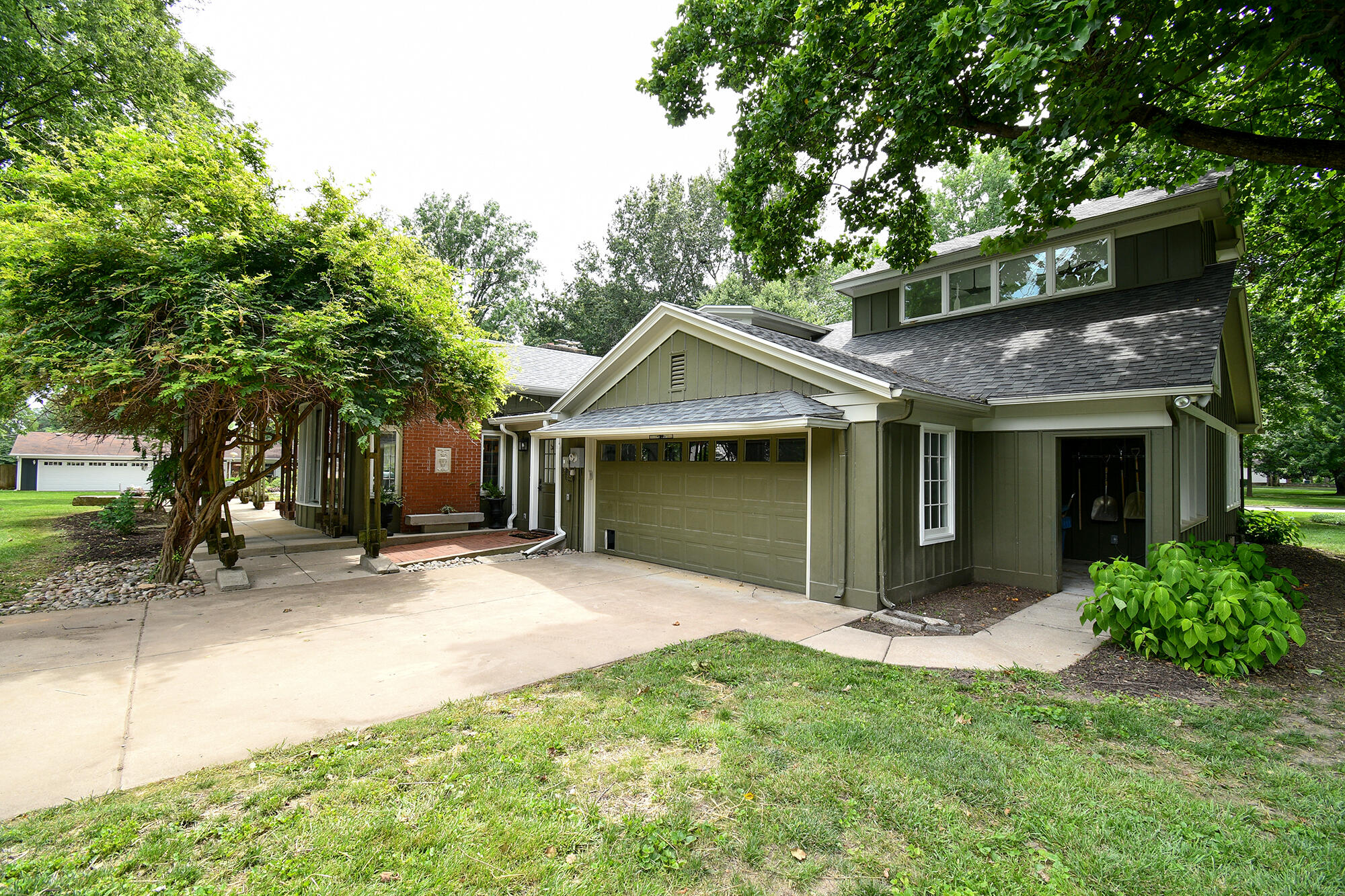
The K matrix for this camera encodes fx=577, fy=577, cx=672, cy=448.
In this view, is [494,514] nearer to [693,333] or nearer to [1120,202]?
[693,333]

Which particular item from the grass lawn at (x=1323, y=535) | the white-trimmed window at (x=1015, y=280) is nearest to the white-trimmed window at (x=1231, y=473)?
the grass lawn at (x=1323, y=535)

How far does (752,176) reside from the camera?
8781 millimetres

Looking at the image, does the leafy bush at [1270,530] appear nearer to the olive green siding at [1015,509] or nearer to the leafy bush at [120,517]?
the olive green siding at [1015,509]

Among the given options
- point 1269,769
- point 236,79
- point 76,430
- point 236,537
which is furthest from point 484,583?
point 236,79

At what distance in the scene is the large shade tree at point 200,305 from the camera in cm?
631

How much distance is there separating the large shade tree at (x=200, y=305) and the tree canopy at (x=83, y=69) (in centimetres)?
540

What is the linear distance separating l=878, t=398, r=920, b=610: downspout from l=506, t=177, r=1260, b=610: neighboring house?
34 mm

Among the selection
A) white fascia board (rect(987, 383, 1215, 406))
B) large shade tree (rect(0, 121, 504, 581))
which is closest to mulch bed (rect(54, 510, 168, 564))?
large shade tree (rect(0, 121, 504, 581))

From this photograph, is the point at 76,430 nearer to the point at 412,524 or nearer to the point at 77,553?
the point at 77,553

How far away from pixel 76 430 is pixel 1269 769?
41.7 feet

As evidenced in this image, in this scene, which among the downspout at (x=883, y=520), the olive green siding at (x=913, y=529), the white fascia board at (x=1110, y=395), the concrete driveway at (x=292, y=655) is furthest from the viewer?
the olive green siding at (x=913, y=529)

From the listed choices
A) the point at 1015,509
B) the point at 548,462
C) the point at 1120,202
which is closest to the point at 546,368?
the point at 548,462

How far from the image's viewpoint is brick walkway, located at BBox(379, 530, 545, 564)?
10.1 meters

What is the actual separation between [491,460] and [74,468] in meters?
37.4
